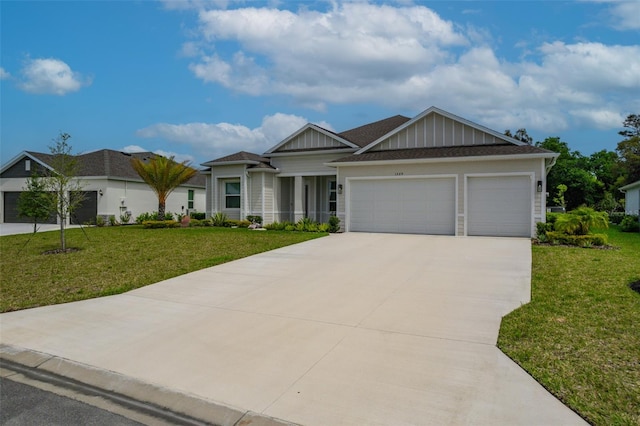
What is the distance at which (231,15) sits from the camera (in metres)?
12.2

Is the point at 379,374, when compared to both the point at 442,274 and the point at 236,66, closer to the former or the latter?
the point at 442,274

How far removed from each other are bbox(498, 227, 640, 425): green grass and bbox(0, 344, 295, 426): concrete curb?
2524 millimetres

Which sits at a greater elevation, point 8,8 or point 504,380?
point 8,8

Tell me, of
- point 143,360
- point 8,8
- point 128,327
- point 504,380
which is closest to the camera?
point 504,380

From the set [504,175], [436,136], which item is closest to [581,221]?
[504,175]

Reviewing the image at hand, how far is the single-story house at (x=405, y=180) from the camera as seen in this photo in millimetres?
14625

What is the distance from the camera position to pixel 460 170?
15.2m

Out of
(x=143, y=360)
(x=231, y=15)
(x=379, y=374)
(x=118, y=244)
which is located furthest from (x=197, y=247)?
(x=379, y=374)

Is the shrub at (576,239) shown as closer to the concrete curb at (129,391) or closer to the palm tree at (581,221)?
the palm tree at (581,221)

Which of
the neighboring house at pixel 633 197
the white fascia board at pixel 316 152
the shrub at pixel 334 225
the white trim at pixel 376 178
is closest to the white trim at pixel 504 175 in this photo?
the white trim at pixel 376 178

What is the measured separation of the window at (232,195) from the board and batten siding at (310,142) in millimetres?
3079

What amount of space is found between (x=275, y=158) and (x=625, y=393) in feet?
62.6

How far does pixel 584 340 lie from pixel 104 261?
10.7m

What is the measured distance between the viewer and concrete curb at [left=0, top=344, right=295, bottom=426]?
3434 millimetres
